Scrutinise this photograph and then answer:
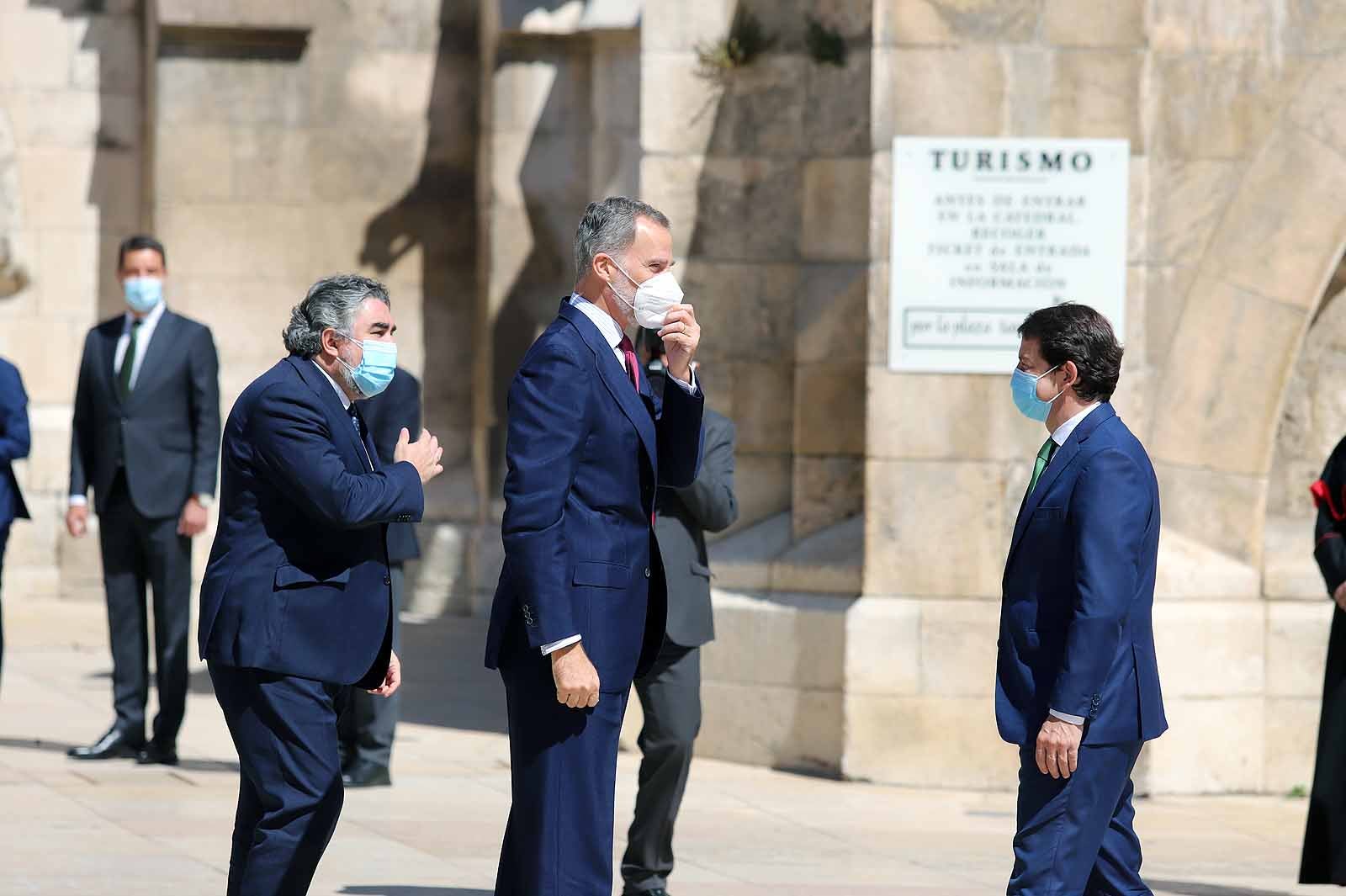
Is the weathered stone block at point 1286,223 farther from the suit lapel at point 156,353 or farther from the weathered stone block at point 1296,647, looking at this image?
the suit lapel at point 156,353

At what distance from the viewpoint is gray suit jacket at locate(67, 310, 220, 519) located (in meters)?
8.70

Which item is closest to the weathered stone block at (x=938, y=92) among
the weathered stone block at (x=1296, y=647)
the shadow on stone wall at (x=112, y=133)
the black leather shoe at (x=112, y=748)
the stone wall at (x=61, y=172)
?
the weathered stone block at (x=1296, y=647)

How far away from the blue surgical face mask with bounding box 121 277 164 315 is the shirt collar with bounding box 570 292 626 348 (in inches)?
174

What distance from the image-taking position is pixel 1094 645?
473 cm

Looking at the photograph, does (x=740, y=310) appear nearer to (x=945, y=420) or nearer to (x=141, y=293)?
(x=945, y=420)

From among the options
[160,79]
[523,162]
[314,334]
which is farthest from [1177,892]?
[160,79]

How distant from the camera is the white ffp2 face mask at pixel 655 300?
4734 millimetres

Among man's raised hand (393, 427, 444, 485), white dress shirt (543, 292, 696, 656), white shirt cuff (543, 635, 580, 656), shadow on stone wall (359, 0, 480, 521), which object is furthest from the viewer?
shadow on stone wall (359, 0, 480, 521)

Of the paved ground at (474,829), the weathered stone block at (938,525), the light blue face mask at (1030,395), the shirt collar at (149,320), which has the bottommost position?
the paved ground at (474,829)

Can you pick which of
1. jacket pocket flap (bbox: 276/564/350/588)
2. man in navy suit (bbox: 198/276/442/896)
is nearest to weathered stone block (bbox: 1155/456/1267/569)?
man in navy suit (bbox: 198/276/442/896)

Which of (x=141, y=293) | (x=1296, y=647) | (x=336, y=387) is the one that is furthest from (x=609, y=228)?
(x=1296, y=647)

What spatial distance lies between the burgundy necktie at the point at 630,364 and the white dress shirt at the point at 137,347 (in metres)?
4.27

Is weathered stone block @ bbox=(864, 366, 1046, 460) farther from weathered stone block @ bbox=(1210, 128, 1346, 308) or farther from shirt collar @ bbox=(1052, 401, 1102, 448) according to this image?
shirt collar @ bbox=(1052, 401, 1102, 448)

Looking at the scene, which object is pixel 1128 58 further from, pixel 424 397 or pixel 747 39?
pixel 424 397
